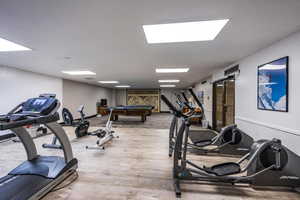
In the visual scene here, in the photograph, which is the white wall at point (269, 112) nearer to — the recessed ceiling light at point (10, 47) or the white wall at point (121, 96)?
the recessed ceiling light at point (10, 47)

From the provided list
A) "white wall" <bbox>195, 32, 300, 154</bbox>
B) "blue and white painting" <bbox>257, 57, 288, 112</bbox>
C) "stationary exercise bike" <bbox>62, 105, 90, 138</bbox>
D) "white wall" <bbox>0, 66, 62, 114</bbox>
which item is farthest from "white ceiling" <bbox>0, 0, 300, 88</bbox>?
"white wall" <bbox>0, 66, 62, 114</bbox>

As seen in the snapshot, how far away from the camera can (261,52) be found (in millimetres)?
3133

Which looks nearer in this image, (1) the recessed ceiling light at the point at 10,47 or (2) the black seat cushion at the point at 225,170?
(2) the black seat cushion at the point at 225,170

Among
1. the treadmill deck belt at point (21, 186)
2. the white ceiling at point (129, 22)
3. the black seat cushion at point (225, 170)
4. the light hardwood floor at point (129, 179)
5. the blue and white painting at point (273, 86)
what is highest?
the white ceiling at point (129, 22)

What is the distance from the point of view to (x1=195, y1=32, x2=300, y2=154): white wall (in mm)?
2273

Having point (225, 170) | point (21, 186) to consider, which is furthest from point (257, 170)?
point (21, 186)

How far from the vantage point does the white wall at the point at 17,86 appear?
472cm

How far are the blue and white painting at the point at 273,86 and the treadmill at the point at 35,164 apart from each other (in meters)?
3.82

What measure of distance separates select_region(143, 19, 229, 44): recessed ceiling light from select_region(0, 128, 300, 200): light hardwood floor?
7.93 feet

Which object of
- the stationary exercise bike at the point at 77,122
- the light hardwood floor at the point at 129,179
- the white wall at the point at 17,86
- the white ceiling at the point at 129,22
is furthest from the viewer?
the white wall at the point at 17,86

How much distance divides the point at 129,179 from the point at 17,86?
5572mm

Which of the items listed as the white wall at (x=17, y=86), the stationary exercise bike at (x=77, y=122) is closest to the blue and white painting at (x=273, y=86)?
the stationary exercise bike at (x=77, y=122)

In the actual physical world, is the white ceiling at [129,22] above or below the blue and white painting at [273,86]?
above

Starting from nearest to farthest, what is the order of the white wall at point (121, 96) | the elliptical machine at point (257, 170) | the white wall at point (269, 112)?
the elliptical machine at point (257, 170) → the white wall at point (269, 112) → the white wall at point (121, 96)
